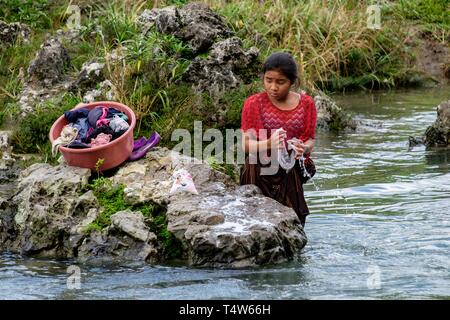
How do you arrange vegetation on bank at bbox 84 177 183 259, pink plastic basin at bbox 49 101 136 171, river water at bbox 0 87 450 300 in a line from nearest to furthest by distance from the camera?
river water at bbox 0 87 450 300 < vegetation on bank at bbox 84 177 183 259 < pink plastic basin at bbox 49 101 136 171

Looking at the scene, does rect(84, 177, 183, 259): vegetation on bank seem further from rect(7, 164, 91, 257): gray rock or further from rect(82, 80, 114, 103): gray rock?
rect(82, 80, 114, 103): gray rock

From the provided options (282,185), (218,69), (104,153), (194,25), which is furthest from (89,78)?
(282,185)

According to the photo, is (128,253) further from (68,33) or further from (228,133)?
(68,33)

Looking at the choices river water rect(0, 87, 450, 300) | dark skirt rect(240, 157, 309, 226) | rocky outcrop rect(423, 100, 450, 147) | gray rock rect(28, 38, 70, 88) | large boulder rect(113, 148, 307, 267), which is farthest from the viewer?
rocky outcrop rect(423, 100, 450, 147)

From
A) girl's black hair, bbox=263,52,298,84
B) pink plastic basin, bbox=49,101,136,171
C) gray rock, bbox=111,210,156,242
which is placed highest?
girl's black hair, bbox=263,52,298,84

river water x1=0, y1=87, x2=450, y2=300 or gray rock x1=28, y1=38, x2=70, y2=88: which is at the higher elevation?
gray rock x1=28, y1=38, x2=70, y2=88

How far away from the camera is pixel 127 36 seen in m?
10.8

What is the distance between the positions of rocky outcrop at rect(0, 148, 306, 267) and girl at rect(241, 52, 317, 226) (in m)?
0.18

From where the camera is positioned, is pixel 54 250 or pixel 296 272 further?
pixel 54 250

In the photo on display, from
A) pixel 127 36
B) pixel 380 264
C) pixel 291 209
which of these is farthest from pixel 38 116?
pixel 380 264

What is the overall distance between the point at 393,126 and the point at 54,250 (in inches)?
237

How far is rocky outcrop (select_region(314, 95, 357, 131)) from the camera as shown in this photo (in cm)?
1170

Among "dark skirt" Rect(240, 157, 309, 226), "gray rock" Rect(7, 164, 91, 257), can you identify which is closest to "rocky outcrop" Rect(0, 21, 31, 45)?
"gray rock" Rect(7, 164, 91, 257)

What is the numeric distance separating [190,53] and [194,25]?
279mm
